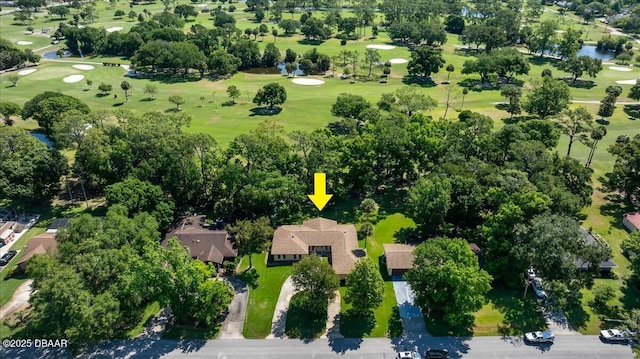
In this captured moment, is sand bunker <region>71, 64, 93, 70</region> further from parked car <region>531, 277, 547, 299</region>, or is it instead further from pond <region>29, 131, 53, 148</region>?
parked car <region>531, 277, 547, 299</region>

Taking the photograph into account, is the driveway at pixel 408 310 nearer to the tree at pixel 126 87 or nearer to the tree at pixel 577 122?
the tree at pixel 577 122

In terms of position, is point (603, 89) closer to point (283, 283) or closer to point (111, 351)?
point (283, 283)

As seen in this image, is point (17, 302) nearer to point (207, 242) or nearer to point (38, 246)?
point (38, 246)

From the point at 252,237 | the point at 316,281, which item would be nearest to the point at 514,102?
the point at 252,237

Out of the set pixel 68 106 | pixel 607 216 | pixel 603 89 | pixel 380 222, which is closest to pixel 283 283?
pixel 380 222

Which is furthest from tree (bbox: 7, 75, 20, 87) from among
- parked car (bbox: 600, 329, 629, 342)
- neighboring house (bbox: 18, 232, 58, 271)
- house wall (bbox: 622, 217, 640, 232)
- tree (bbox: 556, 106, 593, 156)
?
house wall (bbox: 622, 217, 640, 232)
